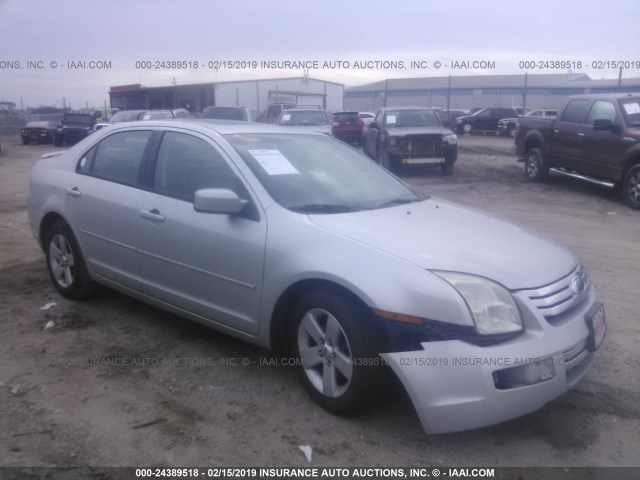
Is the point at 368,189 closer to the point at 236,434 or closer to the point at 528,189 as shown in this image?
the point at 236,434

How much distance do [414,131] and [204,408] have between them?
39.0 ft

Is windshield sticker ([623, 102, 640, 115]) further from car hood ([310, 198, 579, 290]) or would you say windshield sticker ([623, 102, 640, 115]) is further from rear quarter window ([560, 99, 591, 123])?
car hood ([310, 198, 579, 290])

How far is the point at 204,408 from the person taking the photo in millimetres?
3615

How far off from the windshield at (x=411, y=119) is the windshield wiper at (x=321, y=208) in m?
11.5

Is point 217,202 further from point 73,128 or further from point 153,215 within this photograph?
point 73,128

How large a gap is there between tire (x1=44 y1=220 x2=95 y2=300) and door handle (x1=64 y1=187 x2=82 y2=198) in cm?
27

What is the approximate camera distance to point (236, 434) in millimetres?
3344

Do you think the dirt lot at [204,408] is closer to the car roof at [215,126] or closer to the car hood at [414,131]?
the car roof at [215,126]

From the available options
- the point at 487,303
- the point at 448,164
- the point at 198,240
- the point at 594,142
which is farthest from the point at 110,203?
the point at 448,164

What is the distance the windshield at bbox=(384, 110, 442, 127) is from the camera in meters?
15.2

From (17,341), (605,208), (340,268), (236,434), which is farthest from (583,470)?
(605,208)

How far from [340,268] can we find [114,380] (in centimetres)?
172

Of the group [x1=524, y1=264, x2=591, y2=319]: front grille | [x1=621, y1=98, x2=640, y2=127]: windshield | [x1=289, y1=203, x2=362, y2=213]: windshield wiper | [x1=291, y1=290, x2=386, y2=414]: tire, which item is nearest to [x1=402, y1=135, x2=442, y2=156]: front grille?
[x1=621, y1=98, x2=640, y2=127]: windshield

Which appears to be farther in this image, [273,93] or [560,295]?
[273,93]
